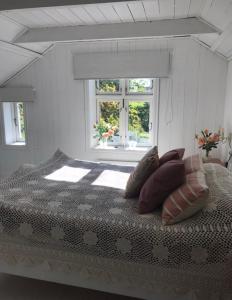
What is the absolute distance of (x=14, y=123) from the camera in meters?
4.34

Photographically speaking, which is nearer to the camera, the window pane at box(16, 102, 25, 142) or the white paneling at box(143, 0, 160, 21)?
the white paneling at box(143, 0, 160, 21)

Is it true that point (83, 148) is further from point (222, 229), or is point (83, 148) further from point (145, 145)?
point (222, 229)

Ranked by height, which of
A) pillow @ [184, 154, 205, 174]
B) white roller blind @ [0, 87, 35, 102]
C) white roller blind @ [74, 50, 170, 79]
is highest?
white roller blind @ [74, 50, 170, 79]

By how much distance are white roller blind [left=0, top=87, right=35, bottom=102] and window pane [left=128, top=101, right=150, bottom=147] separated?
1.53 m

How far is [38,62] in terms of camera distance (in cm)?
380

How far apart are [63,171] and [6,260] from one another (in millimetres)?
999

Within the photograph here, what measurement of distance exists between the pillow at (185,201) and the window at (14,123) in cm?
321

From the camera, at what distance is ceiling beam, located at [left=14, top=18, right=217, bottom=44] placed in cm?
277

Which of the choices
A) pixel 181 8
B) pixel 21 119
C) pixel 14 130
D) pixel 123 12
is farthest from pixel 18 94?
pixel 181 8

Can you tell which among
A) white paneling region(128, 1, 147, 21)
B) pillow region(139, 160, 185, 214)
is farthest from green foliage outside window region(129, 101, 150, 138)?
pillow region(139, 160, 185, 214)

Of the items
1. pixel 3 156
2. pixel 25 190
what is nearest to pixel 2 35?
pixel 25 190

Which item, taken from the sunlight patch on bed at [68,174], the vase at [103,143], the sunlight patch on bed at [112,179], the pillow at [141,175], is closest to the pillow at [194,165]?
the pillow at [141,175]

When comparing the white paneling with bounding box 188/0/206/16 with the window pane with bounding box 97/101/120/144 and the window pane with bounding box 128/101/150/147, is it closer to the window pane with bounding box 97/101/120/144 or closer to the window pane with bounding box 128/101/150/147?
the window pane with bounding box 128/101/150/147

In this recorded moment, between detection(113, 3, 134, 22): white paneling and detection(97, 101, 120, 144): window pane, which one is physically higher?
detection(113, 3, 134, 22): white paneling
